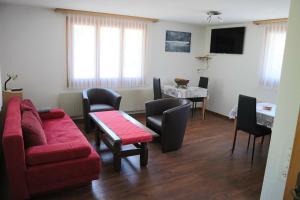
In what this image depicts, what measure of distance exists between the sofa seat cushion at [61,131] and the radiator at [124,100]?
3.72ft

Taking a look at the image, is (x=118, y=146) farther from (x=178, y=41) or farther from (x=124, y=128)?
(x=178, y=41)

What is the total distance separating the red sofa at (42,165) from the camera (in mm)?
2250

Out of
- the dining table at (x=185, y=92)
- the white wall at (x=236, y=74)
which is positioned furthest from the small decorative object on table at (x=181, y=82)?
the white wall at (x=236, y=74)

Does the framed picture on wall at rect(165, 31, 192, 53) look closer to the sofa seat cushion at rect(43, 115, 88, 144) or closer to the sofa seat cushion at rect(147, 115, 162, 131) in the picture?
the sofa seat cushion at rect(147, 115, 162, 131)

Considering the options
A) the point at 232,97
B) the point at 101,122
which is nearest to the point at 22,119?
the point at 101,122

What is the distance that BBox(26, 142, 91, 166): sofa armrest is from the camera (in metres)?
2.35

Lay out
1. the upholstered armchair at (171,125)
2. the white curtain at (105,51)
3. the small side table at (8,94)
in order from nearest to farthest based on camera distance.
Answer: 1. the upholstered armchair at (171,125)
2. the small side table at (8,94)
3. the white curtain at (105,51)

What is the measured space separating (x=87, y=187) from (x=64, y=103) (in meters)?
2.71

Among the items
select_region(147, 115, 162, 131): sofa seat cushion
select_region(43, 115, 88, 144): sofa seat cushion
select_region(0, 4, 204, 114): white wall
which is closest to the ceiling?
select_region(0, 4, 204, 114): white wall

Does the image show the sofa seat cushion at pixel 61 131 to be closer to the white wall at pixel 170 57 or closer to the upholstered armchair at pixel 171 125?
the upholstered armchair at pixel 171 125

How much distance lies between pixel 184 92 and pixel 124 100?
1.43 meters

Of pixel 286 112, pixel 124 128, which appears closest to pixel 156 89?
pixel 124 128

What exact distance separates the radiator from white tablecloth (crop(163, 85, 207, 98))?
0.51 meters

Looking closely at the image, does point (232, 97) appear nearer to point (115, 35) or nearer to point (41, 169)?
point (115, 35)
